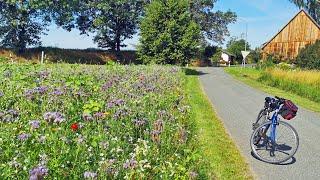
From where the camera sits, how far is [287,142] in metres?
7.91

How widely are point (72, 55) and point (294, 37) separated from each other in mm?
32043

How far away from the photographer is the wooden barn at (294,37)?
201ft

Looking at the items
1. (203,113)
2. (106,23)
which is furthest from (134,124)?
(106,23)

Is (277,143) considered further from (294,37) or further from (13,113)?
(294,37)

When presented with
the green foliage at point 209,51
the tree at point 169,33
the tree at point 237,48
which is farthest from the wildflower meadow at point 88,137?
the tree at point 237,48

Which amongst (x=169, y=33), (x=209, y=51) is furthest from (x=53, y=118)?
(x=209, y=51)

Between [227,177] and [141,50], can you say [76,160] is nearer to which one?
[227,177]

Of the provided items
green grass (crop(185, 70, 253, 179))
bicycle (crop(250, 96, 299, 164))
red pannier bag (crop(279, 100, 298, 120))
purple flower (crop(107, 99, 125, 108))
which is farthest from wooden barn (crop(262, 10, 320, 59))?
purple flower (crop(107, 99, 125, 108))

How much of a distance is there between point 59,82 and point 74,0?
42.6 metres

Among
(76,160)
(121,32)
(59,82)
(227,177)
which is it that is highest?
(121,32)

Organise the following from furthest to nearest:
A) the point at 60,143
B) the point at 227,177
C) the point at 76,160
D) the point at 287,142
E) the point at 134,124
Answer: the point at 287,142 < the point at 227,177 < the point at 134,124 < the point at 60,143 < the point at 76,160

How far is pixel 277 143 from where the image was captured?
7.79 meters

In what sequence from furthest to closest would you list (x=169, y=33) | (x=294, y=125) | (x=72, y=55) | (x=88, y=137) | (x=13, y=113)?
(x=72, y=55), (x=169, y=33), (x=294, y=125), (x=13, y=113), (x=88, y=137)

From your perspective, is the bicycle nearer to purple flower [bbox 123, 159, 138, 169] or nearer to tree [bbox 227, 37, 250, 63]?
purple flower [bbox 123, 159, 138, 169]
